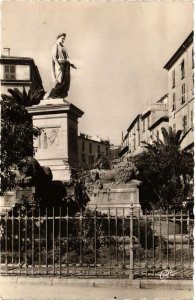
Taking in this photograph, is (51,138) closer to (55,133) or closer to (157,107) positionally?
(55,133)

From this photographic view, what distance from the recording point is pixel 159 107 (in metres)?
55.8

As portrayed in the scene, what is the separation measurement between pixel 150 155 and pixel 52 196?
26.9 ft

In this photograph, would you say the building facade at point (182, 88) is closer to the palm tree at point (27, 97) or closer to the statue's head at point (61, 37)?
the palm tree at point (27, 97)

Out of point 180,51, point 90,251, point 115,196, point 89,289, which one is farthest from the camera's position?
point 180,51

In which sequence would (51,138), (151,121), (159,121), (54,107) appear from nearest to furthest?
(54,107) < (51,138) < (159,121) < (151,121)

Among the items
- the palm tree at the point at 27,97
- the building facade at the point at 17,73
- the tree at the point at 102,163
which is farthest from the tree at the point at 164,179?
the building facade at the point at 17,73

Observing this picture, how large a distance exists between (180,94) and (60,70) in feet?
93.7

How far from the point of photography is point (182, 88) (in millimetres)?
41625

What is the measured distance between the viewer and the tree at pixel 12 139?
10.3 metres

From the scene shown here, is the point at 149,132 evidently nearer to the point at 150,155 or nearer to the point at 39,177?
the point at 150,155

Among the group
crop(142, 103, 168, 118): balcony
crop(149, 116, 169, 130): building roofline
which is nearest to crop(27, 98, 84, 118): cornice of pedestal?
crop(149, 116, 169, 130): building roofline

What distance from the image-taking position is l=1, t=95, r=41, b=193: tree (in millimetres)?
10297

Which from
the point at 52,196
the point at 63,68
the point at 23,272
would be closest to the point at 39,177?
the point at 52,196

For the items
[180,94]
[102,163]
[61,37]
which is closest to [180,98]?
[180,94]
